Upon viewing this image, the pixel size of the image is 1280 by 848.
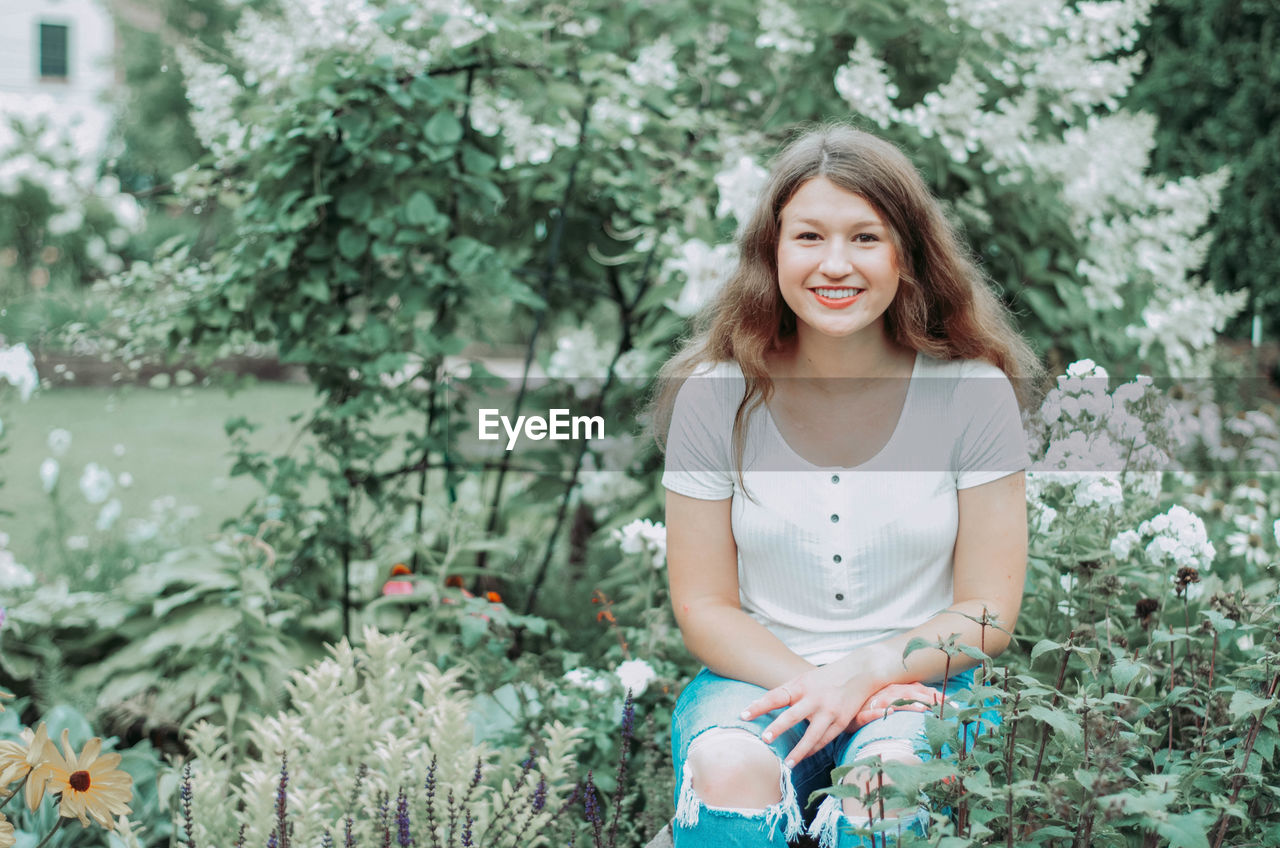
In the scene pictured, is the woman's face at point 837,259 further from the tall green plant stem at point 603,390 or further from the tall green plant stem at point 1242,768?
the tall green plant stem at point 603,390

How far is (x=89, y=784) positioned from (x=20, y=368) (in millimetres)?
1470

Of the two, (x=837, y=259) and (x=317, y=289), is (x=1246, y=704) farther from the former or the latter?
(x=317, y=289)

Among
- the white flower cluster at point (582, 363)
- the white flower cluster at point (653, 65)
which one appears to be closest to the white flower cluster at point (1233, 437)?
the white flower cluster at point (582, 363)

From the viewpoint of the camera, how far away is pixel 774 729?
1.41m

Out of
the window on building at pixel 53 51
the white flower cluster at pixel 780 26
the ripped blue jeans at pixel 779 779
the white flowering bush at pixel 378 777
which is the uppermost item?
the window on building at pixel 53 51

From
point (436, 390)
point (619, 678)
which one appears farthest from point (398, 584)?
point (619, 678)

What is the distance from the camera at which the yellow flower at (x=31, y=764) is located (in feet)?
4.07

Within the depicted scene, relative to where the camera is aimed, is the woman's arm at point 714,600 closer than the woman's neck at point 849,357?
Yes

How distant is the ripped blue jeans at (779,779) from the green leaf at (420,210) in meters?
1.32

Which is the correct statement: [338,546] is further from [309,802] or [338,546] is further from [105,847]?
[309,802]

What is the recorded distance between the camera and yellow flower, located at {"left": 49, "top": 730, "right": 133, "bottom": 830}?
1.28m

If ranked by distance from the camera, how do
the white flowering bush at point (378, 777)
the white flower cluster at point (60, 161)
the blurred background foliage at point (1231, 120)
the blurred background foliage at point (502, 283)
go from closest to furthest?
the white flowering bush at point (378, 777) < the blurred background foliage at point (502, 283) < the white flower cluster at point (60, 161) < the blurred background foliage at point (1231, 120)

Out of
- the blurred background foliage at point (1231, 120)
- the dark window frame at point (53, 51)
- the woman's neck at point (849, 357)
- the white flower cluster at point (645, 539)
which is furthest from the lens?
the dark window frame at point (53, 51)

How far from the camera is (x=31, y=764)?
4.13ft
